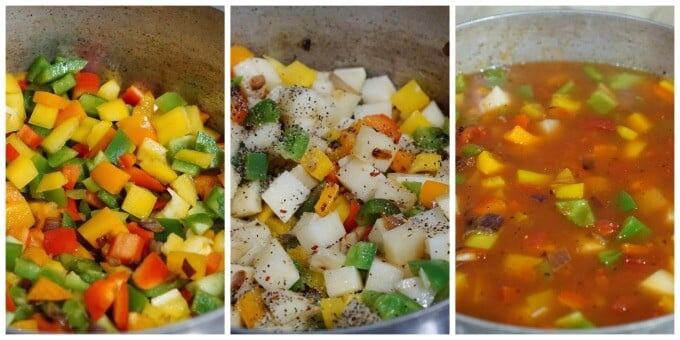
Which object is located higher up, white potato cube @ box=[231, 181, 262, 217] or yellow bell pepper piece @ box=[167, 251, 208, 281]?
white potato cube @ box=[231, 181, 262, 217]

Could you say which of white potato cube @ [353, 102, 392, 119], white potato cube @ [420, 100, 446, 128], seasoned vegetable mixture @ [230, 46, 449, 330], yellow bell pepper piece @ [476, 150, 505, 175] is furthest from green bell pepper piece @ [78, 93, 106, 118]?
yellow bell pepper piece @ [476, 150, 505, 175]

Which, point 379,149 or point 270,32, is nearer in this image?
point 379,149

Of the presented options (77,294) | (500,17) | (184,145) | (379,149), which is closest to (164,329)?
(77,294)

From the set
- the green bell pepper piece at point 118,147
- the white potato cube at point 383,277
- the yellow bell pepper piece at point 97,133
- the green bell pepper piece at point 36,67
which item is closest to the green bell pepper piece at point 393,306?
the white potato cube at point 383,277

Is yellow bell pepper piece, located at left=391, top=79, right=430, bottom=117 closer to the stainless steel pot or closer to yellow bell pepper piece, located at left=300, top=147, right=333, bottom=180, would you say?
the stainless steel pot

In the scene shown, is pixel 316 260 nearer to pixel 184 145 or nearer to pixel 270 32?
pixel 184 145

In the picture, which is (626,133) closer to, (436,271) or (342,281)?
(436,271)
